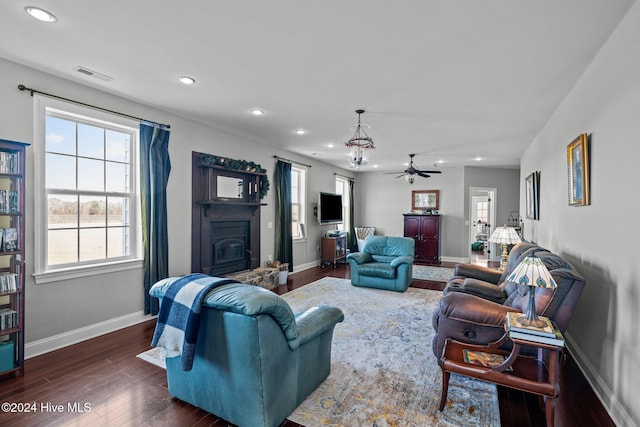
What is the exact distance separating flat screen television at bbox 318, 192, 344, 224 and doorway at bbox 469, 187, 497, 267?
149 inches

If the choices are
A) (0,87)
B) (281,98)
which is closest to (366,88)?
(281,98)

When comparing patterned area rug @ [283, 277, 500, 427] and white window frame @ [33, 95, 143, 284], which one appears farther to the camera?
white window frame @ [33, 95, 143, 284]

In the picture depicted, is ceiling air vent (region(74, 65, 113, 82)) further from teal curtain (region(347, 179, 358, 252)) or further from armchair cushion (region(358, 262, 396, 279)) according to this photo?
teal curtain (region(347, 179, 358, 252))

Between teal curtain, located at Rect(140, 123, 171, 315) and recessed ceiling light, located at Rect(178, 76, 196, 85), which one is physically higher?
recessed ceiling light, located at Rect(178, 76, 196, 85)

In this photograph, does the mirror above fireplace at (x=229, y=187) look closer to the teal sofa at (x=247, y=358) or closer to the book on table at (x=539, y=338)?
the teal sofa at (x=247, y=358)

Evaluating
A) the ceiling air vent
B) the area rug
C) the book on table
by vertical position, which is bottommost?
the area rug

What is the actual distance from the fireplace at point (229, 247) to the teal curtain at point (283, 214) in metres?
0.88

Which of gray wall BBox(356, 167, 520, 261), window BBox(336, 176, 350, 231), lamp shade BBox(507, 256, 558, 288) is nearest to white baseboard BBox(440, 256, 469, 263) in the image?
gray wall BBox(356, 167, 520, 261)

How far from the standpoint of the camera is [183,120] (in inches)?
175

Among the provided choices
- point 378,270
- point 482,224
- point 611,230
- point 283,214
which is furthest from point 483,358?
point 482,224

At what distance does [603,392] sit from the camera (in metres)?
2.27

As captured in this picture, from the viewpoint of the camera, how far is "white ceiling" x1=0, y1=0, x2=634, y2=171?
81.0 inches

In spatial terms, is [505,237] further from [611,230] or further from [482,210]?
[482,210]

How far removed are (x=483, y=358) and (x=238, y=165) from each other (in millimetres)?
4318
